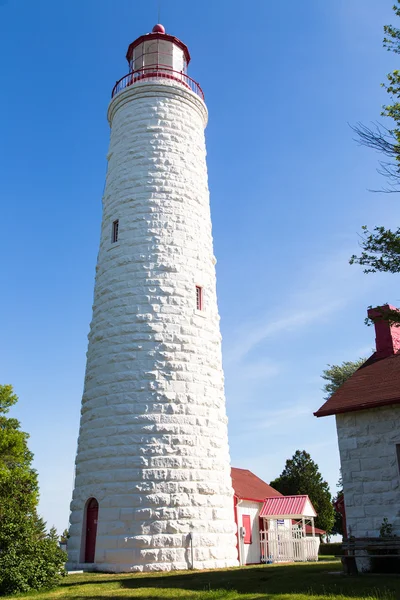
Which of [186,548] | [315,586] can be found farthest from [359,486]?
[186,548]

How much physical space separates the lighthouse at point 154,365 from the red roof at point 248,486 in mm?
6532

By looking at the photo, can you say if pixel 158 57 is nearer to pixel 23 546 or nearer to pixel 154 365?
pixel 154 365

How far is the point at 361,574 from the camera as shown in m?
11.0

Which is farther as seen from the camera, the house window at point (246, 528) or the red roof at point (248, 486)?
the red roof at point (248, 486)

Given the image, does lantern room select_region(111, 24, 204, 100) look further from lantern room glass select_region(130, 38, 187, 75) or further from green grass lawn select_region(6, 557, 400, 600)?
green grass lawn select_region(6, 557, 400, 600)

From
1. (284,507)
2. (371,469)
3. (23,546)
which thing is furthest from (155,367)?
(284,507)

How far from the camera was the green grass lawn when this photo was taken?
325 inches

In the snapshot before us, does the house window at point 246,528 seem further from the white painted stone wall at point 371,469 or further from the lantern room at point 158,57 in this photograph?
the lantern room at point 158,57

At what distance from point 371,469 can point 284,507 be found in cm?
1134

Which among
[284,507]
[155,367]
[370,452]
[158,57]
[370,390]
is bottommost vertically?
[284,507]

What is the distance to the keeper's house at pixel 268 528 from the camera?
2047 cm

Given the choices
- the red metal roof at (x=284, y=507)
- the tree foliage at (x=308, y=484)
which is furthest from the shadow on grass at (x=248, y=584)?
the tree foliage at (x=308, y=484)

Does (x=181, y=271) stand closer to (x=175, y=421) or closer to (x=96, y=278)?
(x=96, y=278)

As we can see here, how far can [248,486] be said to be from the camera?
23.3 m
